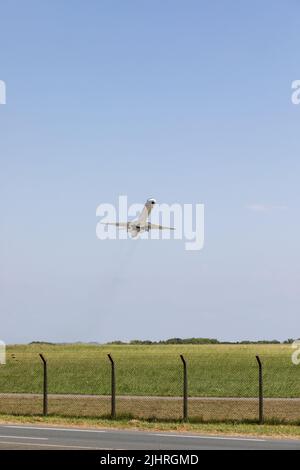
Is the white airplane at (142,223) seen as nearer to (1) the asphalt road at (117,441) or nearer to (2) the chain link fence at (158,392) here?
(2) the chain link fence at (158,392)

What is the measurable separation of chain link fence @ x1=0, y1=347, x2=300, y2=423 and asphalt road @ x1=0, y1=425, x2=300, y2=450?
396 cm

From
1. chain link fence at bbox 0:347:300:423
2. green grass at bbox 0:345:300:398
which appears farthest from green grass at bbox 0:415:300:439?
green grass at bbox 0:345:300:398

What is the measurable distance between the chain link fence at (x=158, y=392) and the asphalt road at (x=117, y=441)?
396 cm

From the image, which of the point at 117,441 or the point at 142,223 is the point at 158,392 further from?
the point at 117,441

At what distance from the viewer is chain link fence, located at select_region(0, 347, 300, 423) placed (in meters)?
33.3

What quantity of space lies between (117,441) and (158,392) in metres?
20.0

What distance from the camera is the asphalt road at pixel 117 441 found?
23.2 meters

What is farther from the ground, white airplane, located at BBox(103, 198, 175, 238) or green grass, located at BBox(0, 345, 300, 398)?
white airplane, located at BBox(103, 198, 175, 238)

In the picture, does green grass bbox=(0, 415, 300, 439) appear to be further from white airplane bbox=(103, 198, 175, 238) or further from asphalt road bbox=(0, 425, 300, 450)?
white airplane bbox=(103, 198, 175, 238)

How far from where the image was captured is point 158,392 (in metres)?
44.3
